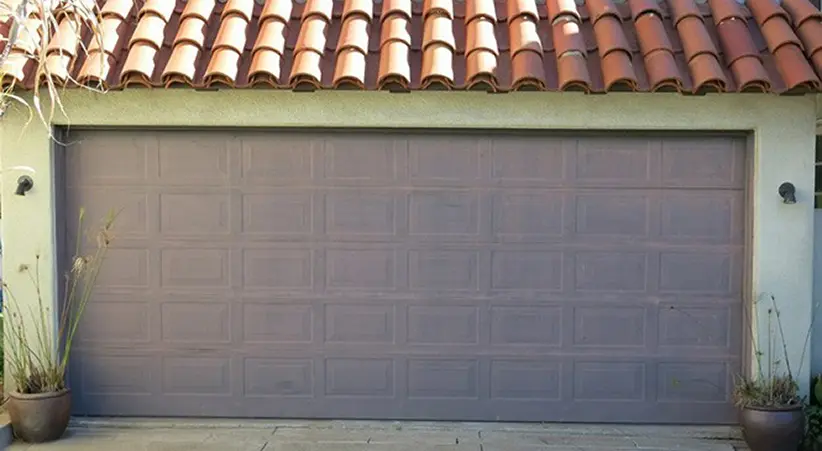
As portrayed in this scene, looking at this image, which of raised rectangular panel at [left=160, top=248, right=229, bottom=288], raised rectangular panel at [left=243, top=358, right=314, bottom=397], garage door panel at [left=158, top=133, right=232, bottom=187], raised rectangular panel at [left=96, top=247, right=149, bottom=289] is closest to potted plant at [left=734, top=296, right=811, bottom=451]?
raised rectangular panel at [left=243, top=358, right=314, bottom=397]

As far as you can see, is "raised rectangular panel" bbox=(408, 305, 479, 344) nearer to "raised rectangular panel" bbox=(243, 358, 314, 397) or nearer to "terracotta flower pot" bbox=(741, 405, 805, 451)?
"raised rectangular panel" bbox=(243, 358, 314, 397)

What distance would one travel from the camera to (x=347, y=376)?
7.25 m

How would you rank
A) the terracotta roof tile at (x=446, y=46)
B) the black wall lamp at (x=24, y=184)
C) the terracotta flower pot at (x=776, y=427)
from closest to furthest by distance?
the terracotta roof tile at (x=446, y=46)
the terracotta flower pot at (x=776, y=427)
the black wall lamp at (x=24, y=184)

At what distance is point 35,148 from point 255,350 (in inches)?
98.3

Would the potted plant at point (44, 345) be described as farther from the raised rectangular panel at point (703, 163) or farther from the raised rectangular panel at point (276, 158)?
the raised rectangular panel at point (703, 163)

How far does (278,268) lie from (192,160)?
1.18 m

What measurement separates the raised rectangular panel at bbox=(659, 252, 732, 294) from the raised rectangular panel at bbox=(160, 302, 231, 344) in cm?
377

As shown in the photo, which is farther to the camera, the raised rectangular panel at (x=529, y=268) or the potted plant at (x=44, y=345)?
the raised rectangular panel at (x=529, y=268)

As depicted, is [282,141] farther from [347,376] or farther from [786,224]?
[786,224]

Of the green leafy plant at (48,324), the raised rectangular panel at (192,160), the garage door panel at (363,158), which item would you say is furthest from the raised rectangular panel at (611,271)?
the green leafy plant at (48,324)

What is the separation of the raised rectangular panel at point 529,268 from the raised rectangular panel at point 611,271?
0.19m

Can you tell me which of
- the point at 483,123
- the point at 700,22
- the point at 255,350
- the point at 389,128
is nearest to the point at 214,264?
the point at 255,350

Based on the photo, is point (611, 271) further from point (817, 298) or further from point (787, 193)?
point (817, 298)

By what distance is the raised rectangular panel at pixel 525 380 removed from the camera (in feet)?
23.6
